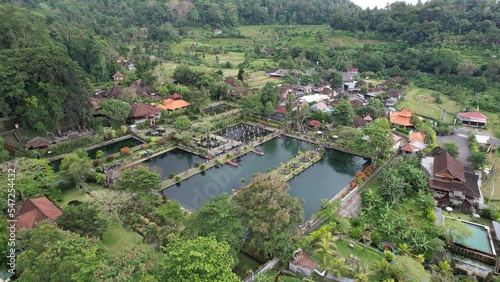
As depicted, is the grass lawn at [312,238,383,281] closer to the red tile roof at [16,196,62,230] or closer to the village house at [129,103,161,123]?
the red tile roof at [16,196,62,230]

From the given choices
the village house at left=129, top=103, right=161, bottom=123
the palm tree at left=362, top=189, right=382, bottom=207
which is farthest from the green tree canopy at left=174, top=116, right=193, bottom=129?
the palm tree at left=362, top=189, right=382, bottom=207

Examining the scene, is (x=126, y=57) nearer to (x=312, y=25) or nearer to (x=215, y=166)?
(x=215, y=166)

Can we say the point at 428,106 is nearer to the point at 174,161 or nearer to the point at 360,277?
the point at 174,161

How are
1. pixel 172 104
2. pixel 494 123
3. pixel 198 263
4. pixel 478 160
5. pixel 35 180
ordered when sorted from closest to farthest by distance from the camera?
pixel 198 263 < pixel 35 180 < pixel 478 160 < pixel 494 123 < pixel 172 104

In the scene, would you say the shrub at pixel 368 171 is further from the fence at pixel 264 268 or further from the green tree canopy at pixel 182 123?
the green tree canopy at pixel 182 123

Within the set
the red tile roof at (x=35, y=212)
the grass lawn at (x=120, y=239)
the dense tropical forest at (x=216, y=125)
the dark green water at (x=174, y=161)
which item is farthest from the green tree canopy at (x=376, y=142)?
the red tile roof at (x=35, y=212)

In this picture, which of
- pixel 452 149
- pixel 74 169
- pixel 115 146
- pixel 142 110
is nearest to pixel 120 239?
pixel 74 169
